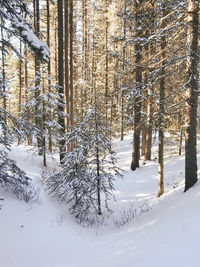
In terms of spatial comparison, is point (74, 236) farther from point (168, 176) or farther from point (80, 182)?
point (168, 176)

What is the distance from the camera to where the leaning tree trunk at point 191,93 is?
19.5ft

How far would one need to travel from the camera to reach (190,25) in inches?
235

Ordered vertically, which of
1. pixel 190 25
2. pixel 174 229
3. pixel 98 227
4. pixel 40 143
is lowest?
pixel 98 227

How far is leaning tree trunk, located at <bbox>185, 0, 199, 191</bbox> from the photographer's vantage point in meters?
5.95

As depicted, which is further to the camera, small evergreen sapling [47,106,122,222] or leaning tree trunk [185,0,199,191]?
small evergreen sapling [47,106,122,222]

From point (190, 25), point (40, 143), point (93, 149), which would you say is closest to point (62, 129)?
point (40, 143)

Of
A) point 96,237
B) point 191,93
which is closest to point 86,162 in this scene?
point 96,237

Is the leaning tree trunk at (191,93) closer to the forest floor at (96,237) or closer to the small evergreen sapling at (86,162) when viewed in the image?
the forest floor at (96,237)

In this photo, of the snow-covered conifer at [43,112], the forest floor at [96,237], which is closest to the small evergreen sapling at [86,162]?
the forest floor at [96,237]

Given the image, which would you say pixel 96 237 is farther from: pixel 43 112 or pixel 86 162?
pixel 43 112

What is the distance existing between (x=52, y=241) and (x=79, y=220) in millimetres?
1549

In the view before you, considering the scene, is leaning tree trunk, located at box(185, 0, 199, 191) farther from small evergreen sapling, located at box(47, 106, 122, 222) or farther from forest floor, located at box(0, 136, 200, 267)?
small evergreen sapling, located at box(47, 106, 122, 222)

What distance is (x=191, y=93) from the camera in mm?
6234

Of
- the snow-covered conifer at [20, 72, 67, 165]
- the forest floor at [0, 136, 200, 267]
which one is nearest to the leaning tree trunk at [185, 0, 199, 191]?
the forest floor at [0, 136, 200, 267]
